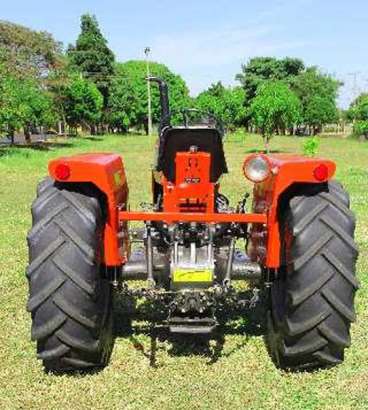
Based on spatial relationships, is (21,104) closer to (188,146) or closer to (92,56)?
(188,146)

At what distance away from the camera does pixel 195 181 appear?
4711mm

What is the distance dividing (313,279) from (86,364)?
168 centimetres

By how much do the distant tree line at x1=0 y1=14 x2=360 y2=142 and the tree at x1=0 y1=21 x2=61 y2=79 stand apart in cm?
6

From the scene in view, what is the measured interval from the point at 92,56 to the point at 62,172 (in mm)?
63728

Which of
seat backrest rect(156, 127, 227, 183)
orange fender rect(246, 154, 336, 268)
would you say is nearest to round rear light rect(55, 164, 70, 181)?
seat backrest rect(156, 127, 227, 183)

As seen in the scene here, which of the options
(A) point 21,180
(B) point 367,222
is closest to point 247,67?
(A) point 21,180

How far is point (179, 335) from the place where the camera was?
4.96 meters

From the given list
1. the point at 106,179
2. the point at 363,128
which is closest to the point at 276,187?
the point at 106,179

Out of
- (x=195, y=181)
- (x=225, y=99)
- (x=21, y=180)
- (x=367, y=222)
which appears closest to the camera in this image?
(x=195, y=181)

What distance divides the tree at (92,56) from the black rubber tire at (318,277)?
206 ft

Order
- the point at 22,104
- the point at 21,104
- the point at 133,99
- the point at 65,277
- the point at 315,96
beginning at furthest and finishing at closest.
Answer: the point at 315,96, the point at 133,99, the point at 22,104, the point at 21,104, the point at 65,277

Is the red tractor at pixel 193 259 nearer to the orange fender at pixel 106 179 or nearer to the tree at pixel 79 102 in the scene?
the orange fender at pixel 106 179

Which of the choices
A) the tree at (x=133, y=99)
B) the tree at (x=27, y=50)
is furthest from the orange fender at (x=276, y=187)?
the tree at (x=133, y=99)

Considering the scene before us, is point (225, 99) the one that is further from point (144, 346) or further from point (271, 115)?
point (144, 346)
